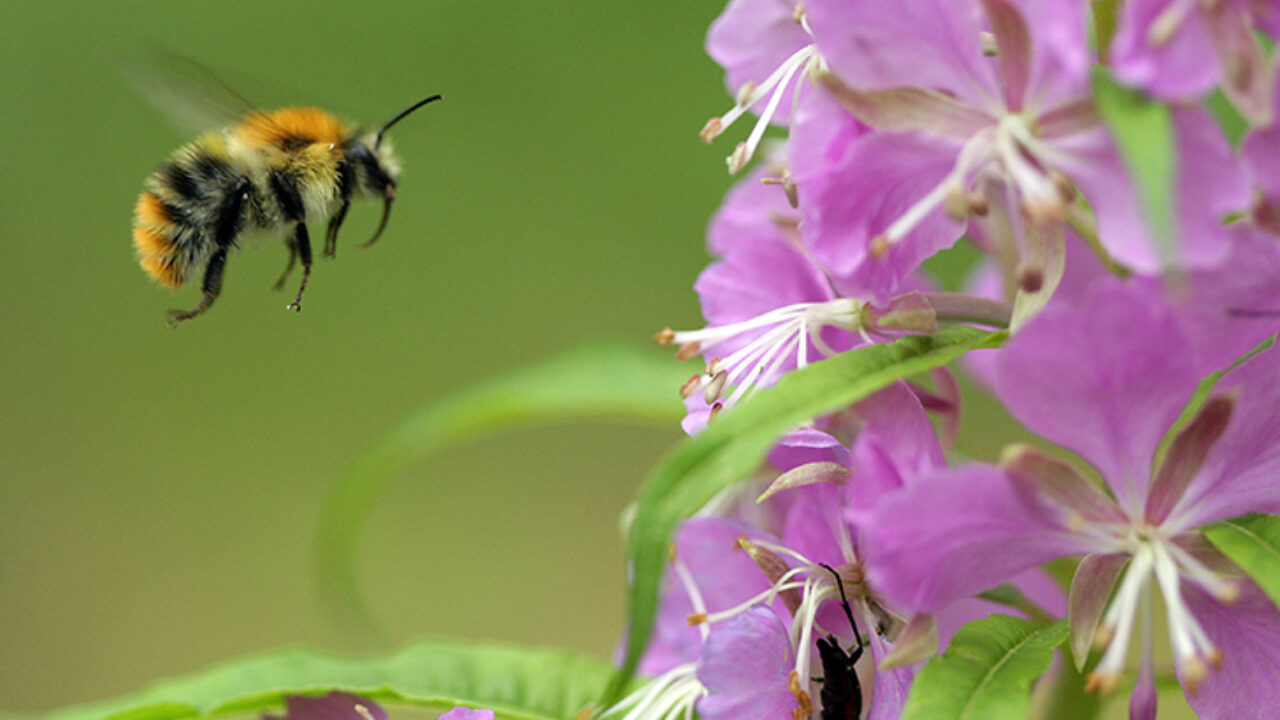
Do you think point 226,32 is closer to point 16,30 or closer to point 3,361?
point 16,30

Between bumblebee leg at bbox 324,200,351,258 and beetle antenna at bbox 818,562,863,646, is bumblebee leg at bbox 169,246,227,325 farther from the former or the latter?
beetle antenna at bbox 818,562,863,646

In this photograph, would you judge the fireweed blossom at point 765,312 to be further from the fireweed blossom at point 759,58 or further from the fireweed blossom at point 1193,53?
the fireweed blossom at point 1193,53

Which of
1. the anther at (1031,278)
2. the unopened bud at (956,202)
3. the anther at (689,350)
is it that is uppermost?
the unopened bud at (956,202)

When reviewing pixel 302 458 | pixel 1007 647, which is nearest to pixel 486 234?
pixel 302 458

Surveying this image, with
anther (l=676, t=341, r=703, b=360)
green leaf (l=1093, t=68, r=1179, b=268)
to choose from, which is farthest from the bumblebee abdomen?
green leaf (l=1093, t=68, r=1179, b=268)

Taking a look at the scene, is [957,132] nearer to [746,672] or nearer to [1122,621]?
[1122,621]

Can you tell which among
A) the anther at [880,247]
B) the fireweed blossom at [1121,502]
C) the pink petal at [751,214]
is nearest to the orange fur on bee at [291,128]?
the pink petal at [751,214]
